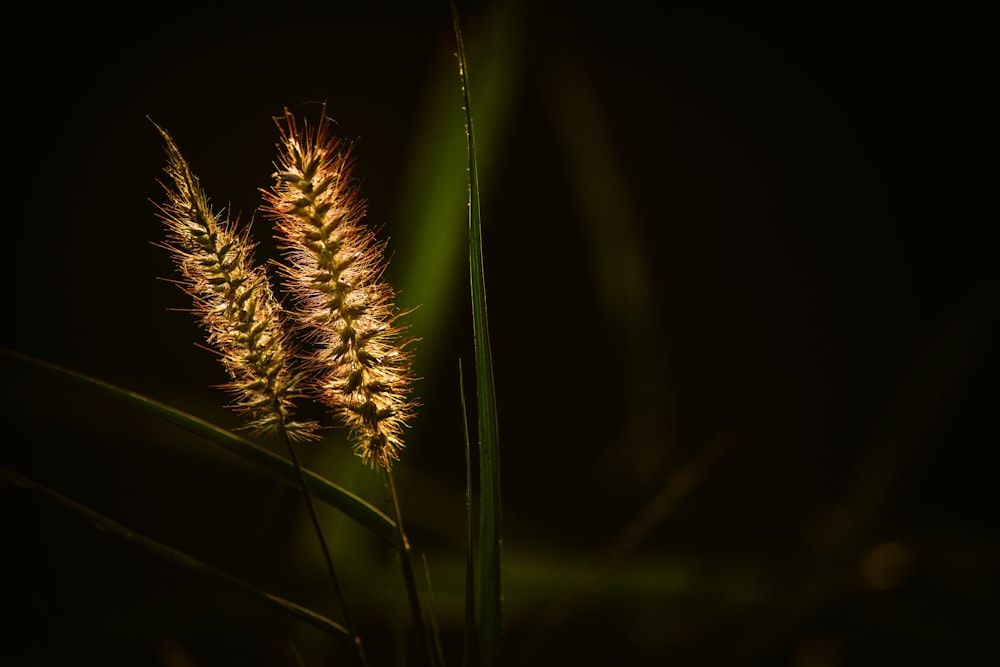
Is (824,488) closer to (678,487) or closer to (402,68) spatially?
(678,487)

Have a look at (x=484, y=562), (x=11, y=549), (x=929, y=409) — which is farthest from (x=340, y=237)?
(x=11, y=549)

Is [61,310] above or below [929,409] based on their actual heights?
above

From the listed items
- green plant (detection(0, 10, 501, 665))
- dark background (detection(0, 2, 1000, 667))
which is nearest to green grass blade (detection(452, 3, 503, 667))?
green plant (detection(0, 10, 501, 665))

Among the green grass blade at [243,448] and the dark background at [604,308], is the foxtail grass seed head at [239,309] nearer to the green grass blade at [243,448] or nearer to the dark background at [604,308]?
the green grass blade at [243,448]

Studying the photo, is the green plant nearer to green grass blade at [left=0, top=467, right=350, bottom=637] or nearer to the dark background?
green grass blade at [left=0, top=467, right=350, bottom=637]

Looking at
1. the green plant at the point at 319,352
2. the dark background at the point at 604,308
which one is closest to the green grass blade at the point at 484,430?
the green plant at the point at 319,352

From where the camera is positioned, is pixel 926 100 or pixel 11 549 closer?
pixel 11 549

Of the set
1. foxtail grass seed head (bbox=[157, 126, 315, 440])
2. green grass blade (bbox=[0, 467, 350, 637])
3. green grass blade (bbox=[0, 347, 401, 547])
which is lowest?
green grass blade (bbox=[0, 467, 350, 637])
